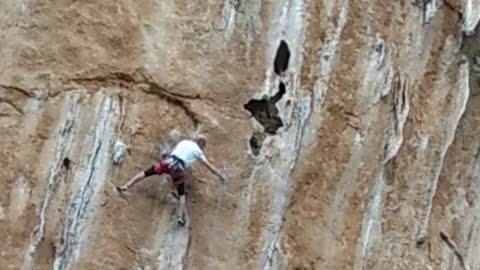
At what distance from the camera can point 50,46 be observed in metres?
6.38

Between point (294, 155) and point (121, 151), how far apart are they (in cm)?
103

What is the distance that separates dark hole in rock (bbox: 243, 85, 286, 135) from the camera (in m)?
6.67

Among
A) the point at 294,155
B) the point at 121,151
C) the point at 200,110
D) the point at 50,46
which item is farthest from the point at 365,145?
the point at 50,46

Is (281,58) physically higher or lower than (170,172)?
higher

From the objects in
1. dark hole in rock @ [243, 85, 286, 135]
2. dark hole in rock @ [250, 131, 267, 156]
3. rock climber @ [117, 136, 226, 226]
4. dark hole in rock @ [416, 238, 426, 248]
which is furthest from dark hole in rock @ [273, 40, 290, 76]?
dark hole in rock @ [416, 238, 426, 248]

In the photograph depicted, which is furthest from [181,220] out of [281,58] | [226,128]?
[281,58]

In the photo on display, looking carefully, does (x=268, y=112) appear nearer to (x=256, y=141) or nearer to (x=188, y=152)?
→ (x=256, y=141)

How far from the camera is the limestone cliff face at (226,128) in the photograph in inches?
248

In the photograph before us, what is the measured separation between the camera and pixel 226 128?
658cm

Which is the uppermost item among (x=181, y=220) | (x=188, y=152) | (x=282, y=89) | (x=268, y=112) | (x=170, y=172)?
(x=282, y=89)

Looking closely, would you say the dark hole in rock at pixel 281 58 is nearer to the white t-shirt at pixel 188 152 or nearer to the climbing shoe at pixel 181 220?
the white t-shirt at pixel 188 152

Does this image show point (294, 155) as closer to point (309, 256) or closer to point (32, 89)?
point (309, 256)

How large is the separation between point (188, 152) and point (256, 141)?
21.6 inches

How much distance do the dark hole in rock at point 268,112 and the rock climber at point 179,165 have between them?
0.42 m
